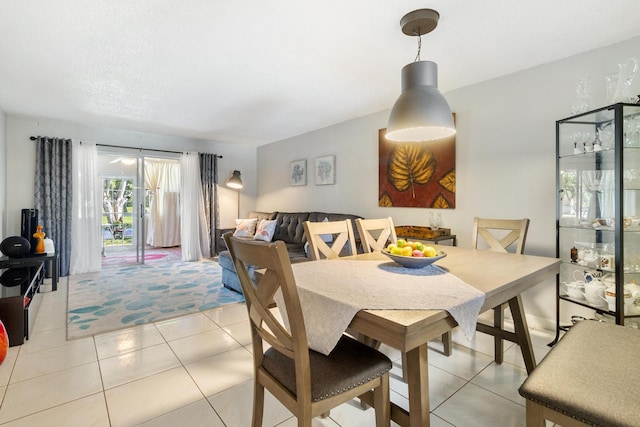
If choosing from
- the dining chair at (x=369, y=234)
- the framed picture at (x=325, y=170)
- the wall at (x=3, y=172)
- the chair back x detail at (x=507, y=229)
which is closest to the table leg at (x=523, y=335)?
the chair back x detail at (x=507, y=229)

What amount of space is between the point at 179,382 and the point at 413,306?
166 cm

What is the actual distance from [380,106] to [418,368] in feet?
10.7

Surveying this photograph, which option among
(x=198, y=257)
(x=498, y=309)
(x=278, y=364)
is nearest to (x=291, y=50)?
(x=278, y=364)

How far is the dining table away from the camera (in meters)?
0.96

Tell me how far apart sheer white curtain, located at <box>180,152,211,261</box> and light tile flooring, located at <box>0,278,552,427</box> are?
9.86ft

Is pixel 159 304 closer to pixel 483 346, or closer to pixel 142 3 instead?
pixel 142 3

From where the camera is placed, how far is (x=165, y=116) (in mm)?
4246

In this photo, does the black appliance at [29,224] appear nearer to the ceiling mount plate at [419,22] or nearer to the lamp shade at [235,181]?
the lamp shade at [235,181]

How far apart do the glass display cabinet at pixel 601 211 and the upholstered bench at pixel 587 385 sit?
115cm

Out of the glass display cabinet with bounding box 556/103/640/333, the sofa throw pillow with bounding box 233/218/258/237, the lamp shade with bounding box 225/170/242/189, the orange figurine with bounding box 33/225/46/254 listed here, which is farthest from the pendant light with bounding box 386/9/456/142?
the lamp shade with bounding box 225/170/242/189

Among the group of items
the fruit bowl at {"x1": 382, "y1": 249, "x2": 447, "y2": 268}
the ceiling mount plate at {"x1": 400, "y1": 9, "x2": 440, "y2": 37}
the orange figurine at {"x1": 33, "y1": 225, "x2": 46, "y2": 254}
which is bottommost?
the orange figurine at {"x1": 33, "y1": 225, "x2": 46, "y2": 254}

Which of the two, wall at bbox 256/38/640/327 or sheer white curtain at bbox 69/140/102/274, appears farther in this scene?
sheer white curtain at bbox 69/140/102/274

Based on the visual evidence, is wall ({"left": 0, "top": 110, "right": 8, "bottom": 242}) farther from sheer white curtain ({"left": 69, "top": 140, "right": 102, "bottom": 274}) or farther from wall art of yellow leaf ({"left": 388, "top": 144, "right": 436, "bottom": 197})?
wall art of yellow leaf ({"left": 388, "top": 144, "right": 436, "bottom": 197})

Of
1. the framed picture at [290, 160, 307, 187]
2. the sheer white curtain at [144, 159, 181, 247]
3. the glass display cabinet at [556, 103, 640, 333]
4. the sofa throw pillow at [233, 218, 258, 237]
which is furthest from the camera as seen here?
the sheer white curtain at [144, 159, 181, 247]
